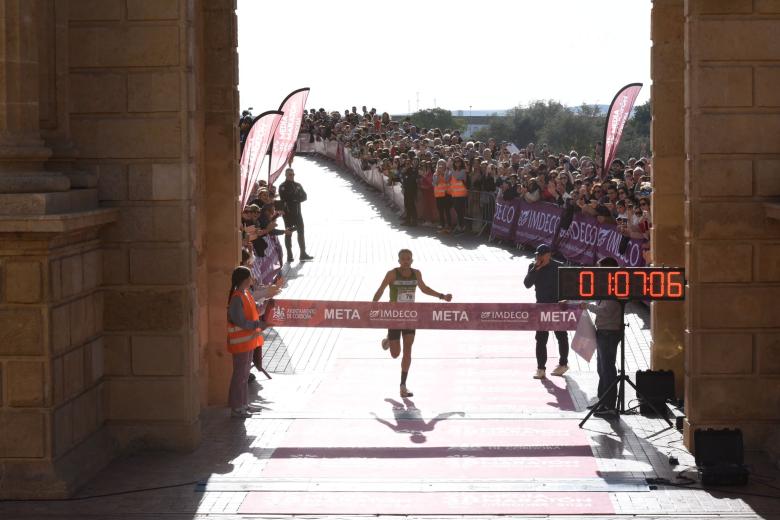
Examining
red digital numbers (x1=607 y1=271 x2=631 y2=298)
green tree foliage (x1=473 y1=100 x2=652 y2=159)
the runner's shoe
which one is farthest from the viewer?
green tree foliage (x1=473 y1=100 x2=652 y2=159)

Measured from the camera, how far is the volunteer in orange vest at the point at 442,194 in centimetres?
3531

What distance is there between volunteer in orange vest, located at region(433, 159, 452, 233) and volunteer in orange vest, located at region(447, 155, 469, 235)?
141 millimetres

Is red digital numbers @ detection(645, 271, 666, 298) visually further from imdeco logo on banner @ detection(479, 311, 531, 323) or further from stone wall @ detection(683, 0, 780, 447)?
imdeco logo on banner @ detection(479, 311, 531, 323)

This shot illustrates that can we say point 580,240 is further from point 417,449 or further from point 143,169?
point 143,169

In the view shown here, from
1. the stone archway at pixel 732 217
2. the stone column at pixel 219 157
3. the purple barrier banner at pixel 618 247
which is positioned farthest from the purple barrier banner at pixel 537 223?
the stone archway at pixel 732 217

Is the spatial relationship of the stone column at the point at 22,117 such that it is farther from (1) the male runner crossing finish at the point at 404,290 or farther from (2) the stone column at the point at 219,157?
(1) the male runner crossing finish at the point at 404,290

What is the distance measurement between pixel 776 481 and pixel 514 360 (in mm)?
7338

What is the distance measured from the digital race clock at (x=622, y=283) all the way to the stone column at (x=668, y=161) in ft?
8.21

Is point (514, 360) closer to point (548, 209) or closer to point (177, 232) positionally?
point (177, 232)

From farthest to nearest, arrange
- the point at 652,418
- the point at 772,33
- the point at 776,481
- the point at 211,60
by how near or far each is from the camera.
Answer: the point at 211,60 < the point at 652,418 < the point at 772,33 < the point at 776,481

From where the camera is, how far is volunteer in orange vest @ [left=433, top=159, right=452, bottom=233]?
35312 millimetres

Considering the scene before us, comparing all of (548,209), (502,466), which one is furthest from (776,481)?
(548,209)

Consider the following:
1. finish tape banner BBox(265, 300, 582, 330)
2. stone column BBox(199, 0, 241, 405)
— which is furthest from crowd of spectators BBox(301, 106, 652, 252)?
stone column BBox(199, 0, 241, 405)

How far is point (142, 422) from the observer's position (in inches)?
579
